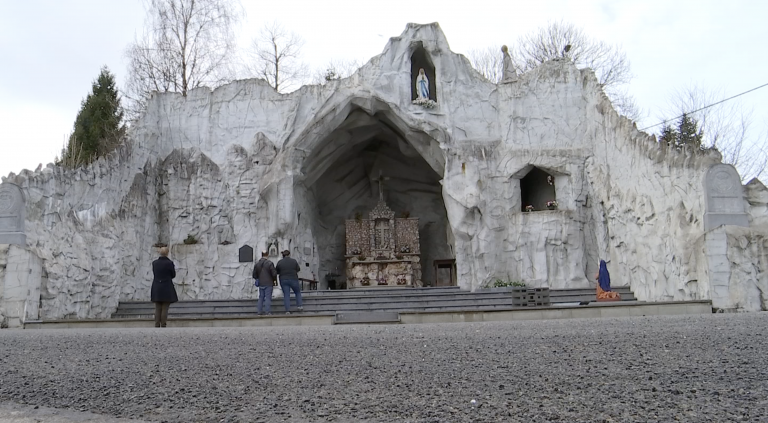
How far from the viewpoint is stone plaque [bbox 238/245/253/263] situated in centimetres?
1894

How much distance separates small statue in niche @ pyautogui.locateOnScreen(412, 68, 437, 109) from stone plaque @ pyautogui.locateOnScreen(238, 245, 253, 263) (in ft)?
22.7

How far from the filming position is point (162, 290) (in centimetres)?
1089

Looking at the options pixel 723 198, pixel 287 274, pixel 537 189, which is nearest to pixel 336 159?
pixel 537 189

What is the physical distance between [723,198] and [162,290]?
1067 cm

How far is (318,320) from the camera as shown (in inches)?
429

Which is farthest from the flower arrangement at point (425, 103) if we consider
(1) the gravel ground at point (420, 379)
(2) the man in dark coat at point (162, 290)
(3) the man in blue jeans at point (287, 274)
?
(1) the gravel ground at point (420, 379)

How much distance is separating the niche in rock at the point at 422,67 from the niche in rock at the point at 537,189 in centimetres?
427

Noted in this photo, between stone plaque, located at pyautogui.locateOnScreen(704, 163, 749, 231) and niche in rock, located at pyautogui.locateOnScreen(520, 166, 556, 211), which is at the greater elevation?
niche in rock, located at pyautogui.locateOnScreen(520, 166, 556, 211)

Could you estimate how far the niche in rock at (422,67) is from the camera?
20.8m

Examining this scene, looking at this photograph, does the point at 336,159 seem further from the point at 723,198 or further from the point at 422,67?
the point at 723,198

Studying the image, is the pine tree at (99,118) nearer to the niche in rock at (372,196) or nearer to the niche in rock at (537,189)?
the niche in rock at (372,196)

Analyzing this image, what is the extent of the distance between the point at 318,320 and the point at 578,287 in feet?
30.6

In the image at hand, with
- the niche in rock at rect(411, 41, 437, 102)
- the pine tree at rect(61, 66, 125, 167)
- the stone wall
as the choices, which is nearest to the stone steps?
the stone wall

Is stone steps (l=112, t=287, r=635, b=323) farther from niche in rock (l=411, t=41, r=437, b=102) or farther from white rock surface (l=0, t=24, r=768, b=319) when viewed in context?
niche in rock (l=411, t=41, r=437, b=102)
